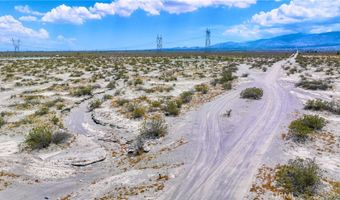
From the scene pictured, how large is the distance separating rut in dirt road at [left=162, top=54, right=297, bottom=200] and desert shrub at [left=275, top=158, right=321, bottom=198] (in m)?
1.30

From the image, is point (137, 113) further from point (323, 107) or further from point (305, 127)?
point (323, 107)

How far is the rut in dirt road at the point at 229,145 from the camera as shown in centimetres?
1418

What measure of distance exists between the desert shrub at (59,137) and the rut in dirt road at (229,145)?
7.53m

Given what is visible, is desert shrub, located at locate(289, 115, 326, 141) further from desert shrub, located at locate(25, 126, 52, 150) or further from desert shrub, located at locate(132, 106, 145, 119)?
desert shrub, located at locate(25, 126, 52, 150)

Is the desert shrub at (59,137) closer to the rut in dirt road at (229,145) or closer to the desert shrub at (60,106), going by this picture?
the rut in dirt road at (229,145)

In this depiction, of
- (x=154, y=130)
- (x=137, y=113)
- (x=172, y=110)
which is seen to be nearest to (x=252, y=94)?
(x=172, y=110)

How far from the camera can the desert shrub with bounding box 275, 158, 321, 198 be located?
1375 cm

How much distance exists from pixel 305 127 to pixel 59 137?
562 inches

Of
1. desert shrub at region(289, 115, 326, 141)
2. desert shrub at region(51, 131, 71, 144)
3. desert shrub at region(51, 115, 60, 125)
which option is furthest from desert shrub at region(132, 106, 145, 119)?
desert shrub at region(289, 115, 326, 141)

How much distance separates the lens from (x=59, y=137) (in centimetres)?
2098

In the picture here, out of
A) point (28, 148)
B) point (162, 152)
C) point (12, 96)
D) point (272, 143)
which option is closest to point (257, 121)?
point (272, 143)

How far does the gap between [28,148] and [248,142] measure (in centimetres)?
1212

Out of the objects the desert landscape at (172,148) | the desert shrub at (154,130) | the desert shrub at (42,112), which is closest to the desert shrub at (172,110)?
the desert landscape at (172,148)

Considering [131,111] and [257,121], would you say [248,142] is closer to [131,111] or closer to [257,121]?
[257,121]
